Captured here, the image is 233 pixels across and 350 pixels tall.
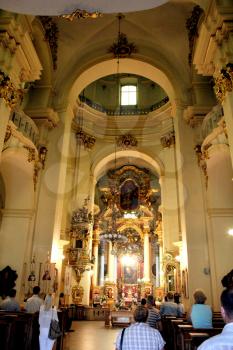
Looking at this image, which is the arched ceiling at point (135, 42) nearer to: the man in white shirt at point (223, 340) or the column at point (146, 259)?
the man in white shirt at point (223, 340)

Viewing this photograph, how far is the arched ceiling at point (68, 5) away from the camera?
5316mm

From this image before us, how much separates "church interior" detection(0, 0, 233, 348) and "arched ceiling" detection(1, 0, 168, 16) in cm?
2

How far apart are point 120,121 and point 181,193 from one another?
7912mm

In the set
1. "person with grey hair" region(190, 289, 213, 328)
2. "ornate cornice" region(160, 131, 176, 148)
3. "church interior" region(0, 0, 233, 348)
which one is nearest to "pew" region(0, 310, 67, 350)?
"person with grey hair" region(190, 289, 213, 328)

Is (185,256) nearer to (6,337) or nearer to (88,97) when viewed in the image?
(6,337)

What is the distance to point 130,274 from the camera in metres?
20.6

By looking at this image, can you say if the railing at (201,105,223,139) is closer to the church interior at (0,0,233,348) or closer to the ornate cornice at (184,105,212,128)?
the church interior at (0,0,233,348)

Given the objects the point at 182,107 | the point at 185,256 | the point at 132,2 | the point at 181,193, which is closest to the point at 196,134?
the point at 182,107

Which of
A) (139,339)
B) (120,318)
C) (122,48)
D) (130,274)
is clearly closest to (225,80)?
(139,339)

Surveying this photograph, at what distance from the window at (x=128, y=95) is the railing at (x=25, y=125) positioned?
8576mm

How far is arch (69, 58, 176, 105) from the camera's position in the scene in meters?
11.8

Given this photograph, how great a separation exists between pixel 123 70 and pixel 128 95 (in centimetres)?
550

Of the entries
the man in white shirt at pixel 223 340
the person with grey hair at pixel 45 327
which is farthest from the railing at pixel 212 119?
the man in white shirt at pixel 223 340

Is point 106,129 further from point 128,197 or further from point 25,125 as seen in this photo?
point 25,125
